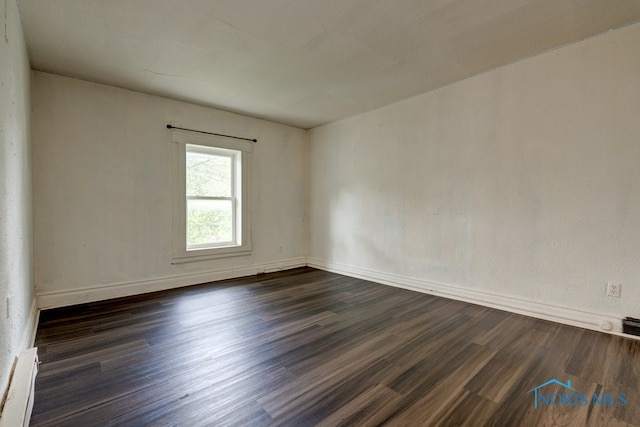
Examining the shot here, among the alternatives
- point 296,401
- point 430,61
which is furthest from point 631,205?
point 296,401

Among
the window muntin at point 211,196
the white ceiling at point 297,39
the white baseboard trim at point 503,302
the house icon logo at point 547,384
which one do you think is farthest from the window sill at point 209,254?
the house icon logo at point 547,384

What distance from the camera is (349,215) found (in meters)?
4.55

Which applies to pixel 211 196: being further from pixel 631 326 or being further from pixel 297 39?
pixel 631 326

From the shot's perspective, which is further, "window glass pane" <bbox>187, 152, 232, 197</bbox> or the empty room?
"window glass pane" <bbox>187, 152, 232, 197</bbox>

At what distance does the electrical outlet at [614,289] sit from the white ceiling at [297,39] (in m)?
2.02

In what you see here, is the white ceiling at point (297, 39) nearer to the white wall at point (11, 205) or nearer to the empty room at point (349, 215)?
the empty room at point (349, 215)

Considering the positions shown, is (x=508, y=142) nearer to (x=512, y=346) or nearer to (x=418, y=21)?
(x=418, y=21)

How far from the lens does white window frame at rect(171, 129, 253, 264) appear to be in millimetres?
3787

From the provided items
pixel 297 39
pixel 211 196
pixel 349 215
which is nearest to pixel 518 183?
pixel 349 215

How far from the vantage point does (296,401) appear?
61.6 inches

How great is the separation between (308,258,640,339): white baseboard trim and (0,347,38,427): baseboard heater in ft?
11.2

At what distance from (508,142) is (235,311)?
317 cm

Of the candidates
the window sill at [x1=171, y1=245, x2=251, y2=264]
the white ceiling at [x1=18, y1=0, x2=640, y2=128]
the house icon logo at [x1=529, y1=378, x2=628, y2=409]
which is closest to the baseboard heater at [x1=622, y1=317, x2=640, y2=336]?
the house icon logo at [x1=529, y1=378, x2=628, y2=409]

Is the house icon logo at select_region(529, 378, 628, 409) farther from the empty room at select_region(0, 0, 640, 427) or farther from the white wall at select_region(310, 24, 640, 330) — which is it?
the white wall at select_region(310, 24, 640, 330)
